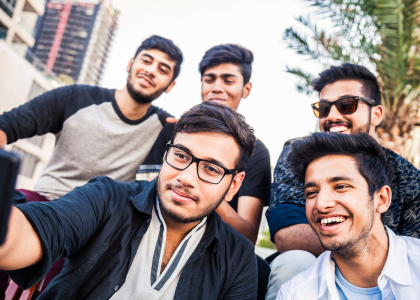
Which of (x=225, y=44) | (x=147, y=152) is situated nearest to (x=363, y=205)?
(x=147, y=152)

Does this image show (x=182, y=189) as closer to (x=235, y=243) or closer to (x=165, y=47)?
(x=235, y=243)

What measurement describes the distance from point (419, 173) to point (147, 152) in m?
2.45

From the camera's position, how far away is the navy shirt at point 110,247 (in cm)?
131

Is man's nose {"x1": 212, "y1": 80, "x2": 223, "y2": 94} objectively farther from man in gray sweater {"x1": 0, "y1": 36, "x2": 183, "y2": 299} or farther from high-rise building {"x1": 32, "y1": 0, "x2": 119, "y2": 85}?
high-rise building {"x1": 32, "y1": 0, "x2": 119, "y2": 85}

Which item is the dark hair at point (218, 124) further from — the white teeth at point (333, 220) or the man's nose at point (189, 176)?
the white teeth at point (333, 220)

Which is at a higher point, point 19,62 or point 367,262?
point 19,62

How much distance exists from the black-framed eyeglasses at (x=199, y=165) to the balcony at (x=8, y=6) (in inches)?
1103

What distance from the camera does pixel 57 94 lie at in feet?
10.6

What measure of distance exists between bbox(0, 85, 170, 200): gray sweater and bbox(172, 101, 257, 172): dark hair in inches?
46.8

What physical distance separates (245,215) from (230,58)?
1736mm

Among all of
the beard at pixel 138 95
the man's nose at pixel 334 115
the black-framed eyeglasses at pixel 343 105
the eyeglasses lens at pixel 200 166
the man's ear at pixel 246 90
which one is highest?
the man's ear at pixel 246 90

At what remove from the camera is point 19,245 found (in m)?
1.14

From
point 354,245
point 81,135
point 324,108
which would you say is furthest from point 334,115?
point 81,135

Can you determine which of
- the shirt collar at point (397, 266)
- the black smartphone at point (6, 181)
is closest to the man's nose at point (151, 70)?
the shirt collar at point (397, 266)
